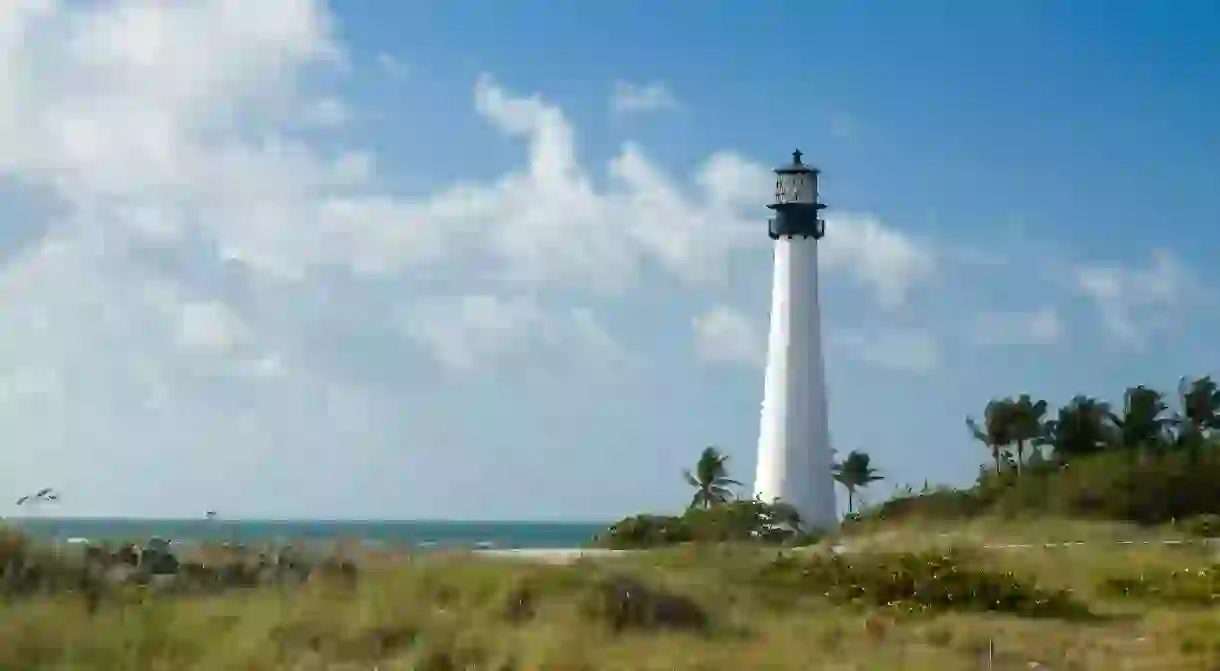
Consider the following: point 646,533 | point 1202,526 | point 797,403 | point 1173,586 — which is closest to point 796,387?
point 797,403

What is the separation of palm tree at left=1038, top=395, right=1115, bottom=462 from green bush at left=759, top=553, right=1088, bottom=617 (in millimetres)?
34479

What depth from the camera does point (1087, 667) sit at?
12820mm

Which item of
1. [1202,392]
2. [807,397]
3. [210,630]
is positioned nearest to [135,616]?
[210,630]

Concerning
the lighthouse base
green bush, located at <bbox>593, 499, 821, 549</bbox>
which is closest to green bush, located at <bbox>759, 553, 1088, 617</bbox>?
green bush, located at <bbox>593, 499, 821, 549</bbox>

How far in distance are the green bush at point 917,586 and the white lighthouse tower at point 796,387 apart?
19856 mm

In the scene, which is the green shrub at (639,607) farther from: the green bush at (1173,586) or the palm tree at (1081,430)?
the palm tree at (1081,430)

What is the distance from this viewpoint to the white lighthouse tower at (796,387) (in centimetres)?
4069

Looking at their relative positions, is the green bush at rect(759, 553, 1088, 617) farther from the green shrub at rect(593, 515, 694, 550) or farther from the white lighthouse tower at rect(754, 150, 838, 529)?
the white lighthouse tower at rect(754, 150, 838, 529)

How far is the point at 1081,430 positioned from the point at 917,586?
37951 millimetres

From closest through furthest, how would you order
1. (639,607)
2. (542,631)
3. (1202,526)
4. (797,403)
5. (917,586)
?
(542,631), (639,607), (917,586), (1202,526), (797,403)

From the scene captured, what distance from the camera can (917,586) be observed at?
18.7 m

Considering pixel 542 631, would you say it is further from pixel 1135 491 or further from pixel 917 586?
pixel 1135 491

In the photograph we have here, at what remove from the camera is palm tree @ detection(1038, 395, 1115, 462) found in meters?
53.2

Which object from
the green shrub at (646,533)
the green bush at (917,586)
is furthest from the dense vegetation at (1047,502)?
the green bush at (917,586)
